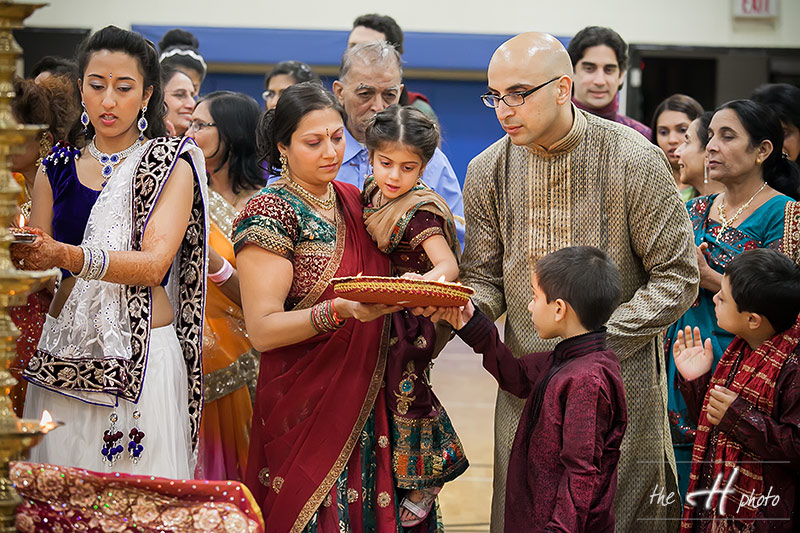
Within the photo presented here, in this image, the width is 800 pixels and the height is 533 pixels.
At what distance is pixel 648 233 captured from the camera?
2686 mm

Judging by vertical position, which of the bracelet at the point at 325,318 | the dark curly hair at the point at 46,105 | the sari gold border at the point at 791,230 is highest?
the dark curly hair at the point at 46,105

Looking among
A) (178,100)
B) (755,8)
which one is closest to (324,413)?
(178,100)

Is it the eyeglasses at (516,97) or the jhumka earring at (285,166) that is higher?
the eyeglasses at (516,97)

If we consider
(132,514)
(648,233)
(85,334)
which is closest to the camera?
(132,514)

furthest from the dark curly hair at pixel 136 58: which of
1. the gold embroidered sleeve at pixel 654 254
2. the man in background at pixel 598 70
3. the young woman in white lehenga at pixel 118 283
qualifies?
the man in background at pixel 598 70

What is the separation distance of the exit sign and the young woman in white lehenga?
26.6ft

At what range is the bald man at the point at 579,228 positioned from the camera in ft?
8.69

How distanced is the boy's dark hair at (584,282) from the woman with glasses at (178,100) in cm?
224

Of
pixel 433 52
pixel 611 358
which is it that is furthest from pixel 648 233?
pixel 433 52

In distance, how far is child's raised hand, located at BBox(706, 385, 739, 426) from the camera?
110 inches

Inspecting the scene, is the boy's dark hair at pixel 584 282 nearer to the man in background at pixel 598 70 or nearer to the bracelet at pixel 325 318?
the bracelet at pixel 325 318

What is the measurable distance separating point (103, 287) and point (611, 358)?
1317 millimetres

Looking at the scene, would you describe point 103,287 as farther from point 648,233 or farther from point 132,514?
point 648,233

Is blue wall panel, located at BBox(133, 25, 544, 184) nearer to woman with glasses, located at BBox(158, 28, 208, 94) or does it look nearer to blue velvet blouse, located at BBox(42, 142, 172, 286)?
woman with glasses, located at BBox(158, 28, 208, 94)
